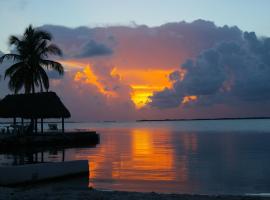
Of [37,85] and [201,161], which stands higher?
[37,85]

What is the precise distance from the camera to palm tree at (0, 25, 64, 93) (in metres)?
41.3

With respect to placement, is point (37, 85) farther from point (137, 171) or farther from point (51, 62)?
Answer: point (137, 171)

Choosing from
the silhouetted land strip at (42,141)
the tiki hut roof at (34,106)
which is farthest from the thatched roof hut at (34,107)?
the silhouetted land strip at (42,141)

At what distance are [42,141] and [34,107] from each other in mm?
3365

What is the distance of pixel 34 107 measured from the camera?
40500 millimetres

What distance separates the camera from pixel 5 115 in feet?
137

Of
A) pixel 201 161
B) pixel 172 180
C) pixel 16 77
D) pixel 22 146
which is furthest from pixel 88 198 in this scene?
pixel 16 77

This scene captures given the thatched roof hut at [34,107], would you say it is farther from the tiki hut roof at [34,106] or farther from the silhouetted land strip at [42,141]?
the silhouetted land strip at [42,141]

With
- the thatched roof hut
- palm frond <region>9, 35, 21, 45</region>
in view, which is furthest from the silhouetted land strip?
palm frond <region>9, 35, 21, 45</region>

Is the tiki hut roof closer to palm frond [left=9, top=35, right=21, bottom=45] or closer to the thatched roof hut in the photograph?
the thatched roof hut

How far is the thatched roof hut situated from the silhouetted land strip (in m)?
2.10

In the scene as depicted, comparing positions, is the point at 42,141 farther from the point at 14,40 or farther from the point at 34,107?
the point at 14,40

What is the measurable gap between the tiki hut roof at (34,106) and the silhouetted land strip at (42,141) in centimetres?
217

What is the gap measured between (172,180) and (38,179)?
6.56 meters
